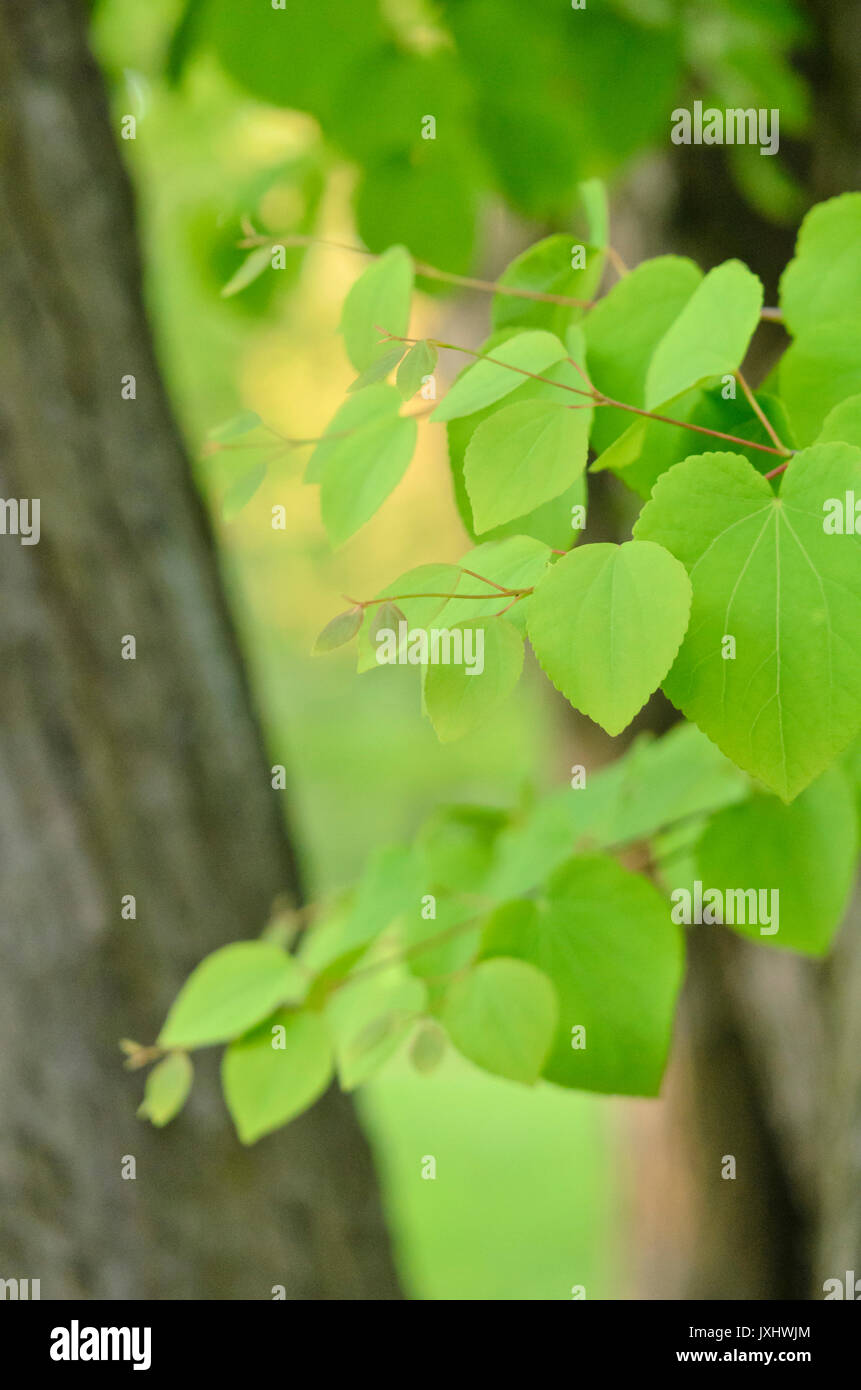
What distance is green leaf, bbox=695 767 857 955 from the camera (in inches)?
23.0

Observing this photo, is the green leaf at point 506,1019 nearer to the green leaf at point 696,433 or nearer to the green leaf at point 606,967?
the green leaf at point 606,967

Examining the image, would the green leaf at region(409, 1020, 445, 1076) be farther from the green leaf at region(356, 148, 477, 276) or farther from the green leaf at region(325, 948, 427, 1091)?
the green leaf at region(356, 148, 477, 276)

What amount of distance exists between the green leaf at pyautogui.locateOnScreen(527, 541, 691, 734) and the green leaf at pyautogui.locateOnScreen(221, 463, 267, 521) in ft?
0.53

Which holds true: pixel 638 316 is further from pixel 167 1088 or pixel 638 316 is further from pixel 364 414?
pixel 167 1088

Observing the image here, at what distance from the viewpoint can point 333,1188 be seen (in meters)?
1.15

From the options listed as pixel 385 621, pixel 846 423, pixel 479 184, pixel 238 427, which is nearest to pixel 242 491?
pixel 238 427

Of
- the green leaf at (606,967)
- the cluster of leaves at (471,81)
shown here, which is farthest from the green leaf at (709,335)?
the cluster of leaves at (471,81)

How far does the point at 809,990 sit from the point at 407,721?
5.60 meters

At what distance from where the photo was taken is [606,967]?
1.74 ft

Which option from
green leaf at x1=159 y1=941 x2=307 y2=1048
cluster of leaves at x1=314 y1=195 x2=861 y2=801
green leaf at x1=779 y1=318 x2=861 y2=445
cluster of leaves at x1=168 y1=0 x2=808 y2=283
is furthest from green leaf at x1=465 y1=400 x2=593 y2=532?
cluster of leaves at x1=168 y1=0 x2=808 y2=283

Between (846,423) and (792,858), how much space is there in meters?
0.28

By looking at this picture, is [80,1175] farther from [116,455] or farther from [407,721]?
[407,721]

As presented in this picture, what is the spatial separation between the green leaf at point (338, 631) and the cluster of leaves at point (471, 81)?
63 centimetres

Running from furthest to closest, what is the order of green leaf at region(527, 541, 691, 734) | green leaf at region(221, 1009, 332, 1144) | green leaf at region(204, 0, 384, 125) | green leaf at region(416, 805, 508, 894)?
green leaf at region(204, 0, 384, 125), green leaf at region(416, 805, 508, 894), green leaf at region(221, 1009, 332, 1144), green leaf at region(527, 541, 691, 734)
